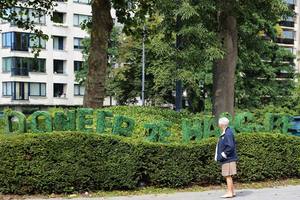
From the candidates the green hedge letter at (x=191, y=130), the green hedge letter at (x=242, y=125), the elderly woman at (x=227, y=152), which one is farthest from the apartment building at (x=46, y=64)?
the elderly woman at (x=227, y=152)

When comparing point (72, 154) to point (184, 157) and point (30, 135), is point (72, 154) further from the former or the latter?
point (184, 157)

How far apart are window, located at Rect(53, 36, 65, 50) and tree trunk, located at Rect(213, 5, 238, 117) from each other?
52.2 m

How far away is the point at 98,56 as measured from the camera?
16.5 m

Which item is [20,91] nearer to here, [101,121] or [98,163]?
[101,121]

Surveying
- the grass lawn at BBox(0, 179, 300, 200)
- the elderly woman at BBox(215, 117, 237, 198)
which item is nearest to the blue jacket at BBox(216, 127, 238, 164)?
the elderly woman at BBox(215, 117, 237, 198)

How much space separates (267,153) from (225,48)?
12.2 ft

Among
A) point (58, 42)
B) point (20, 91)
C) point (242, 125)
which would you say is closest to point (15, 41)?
point (20, 91)

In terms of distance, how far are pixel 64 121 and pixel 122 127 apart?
135 centimetres

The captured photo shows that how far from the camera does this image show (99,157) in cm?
1223

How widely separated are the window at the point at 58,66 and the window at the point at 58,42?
164 centimetres

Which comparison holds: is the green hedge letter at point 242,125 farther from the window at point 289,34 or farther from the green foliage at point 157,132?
the window at point 289,34

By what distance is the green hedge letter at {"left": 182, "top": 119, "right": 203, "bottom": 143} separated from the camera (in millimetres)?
13492

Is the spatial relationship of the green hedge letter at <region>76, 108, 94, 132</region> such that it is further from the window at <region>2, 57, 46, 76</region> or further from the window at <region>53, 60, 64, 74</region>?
the window at <region>53, 60, 64, 74</region>

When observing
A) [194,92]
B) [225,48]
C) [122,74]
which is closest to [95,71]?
[225,48]
